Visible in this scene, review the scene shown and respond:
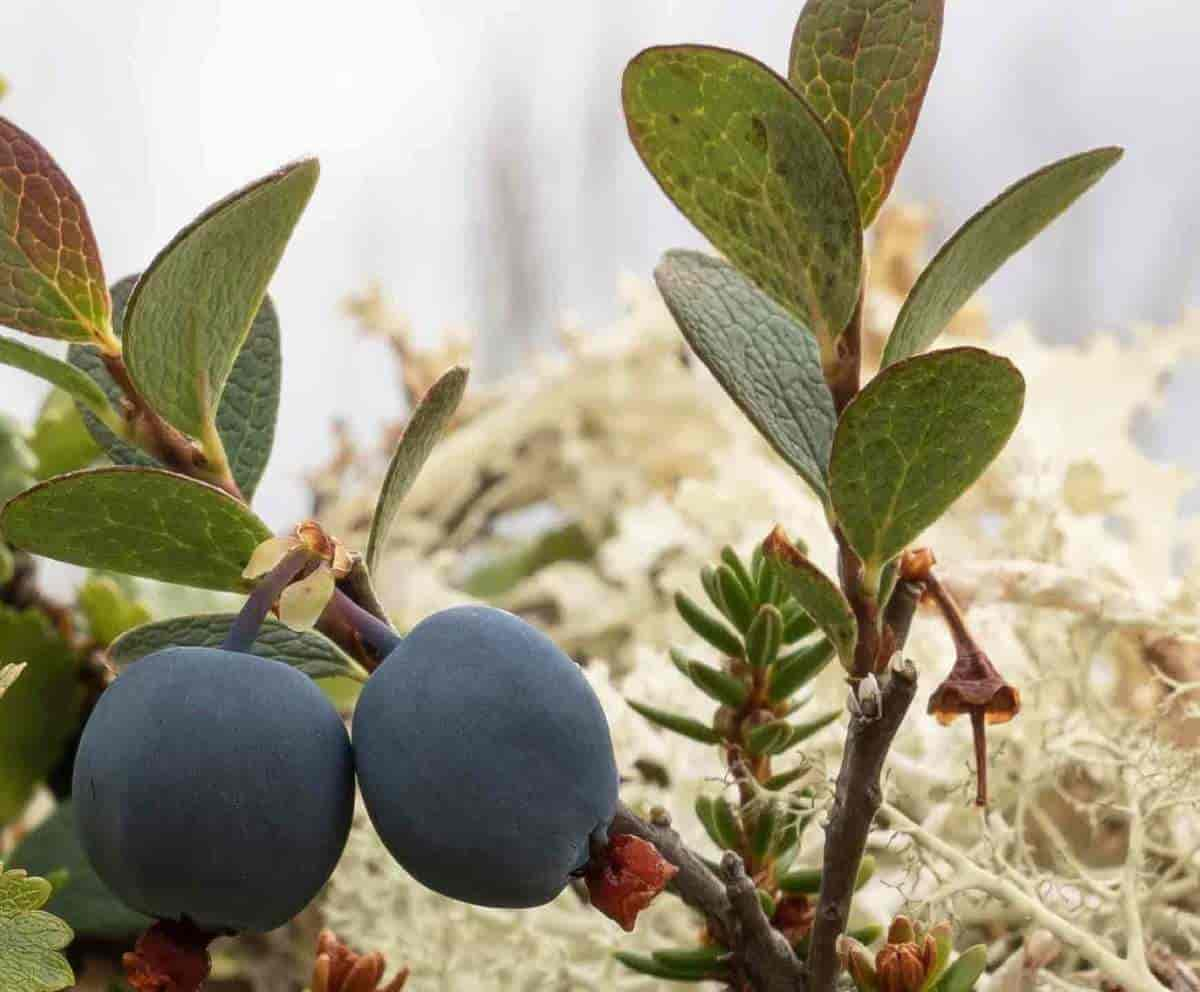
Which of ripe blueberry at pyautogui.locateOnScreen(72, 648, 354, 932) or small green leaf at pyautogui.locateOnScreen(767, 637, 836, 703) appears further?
small green leaf at pyautogui.locateOnScreen(767, 637, 836, 703)

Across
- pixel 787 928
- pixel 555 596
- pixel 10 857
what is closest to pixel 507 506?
pixel 555 596

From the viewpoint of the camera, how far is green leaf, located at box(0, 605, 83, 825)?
1.52 ft

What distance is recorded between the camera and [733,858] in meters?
0.24

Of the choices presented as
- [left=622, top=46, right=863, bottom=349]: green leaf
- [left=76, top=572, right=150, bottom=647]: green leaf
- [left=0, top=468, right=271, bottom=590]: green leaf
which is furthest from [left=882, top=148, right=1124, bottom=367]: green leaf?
[left=76, top=572, right=150, bottom=647]: green leaf

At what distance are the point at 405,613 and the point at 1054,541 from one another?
27 centimetres

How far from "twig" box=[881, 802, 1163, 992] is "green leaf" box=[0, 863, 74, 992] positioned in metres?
0.16

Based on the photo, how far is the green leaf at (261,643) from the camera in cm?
26

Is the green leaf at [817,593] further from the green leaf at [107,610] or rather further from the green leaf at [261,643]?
the green leaf at [107,610]

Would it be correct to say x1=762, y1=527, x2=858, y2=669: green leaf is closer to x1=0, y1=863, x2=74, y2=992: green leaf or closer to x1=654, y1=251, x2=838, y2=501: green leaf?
x1=654, y1=251, x2=838, y2=501: green leaf

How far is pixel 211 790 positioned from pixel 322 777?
0.02 m

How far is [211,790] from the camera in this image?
0.70 ft

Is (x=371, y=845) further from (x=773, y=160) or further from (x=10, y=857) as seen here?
(x=773, y=160)

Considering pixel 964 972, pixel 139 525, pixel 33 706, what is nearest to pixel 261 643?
pixel 139 525

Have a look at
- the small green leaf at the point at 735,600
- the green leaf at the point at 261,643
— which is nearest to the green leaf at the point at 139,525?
the green leaf at the point at 261,643
